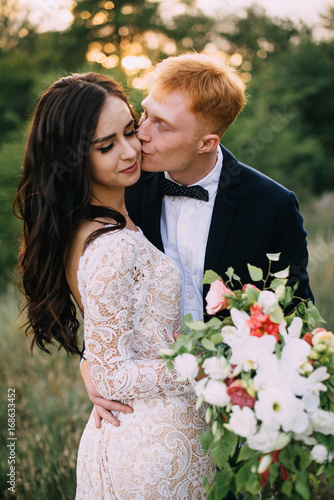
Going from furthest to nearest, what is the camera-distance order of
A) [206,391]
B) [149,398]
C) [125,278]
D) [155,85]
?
[155,85], [149,398], [125,278], [206,391]

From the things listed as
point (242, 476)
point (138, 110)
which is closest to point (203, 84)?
point (242, 476)

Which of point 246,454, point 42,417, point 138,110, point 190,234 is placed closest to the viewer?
point 246,454

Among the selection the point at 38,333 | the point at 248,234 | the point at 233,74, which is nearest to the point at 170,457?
the point at 38,333

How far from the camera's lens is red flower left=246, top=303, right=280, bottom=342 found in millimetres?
1448

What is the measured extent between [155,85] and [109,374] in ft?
5.15

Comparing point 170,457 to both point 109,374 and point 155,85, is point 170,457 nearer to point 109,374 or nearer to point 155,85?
point 109,374

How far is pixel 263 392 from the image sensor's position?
136 cm

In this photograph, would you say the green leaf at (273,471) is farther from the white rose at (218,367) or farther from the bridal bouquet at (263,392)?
the white rose at (218,367)

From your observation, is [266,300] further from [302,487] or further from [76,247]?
[76,247]

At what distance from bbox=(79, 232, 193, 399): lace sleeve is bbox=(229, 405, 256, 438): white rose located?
0.58 metres

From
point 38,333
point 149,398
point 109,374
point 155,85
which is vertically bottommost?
point 38,333

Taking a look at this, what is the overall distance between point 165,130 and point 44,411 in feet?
8.88

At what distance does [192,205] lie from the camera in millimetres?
2725

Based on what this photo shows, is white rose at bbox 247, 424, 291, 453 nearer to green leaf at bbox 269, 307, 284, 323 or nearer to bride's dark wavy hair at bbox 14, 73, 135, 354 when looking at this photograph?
green leaf at bbox 269, 307, 284, 323
